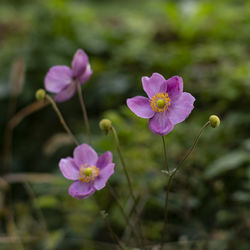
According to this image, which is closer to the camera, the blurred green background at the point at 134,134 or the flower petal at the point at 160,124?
the flower petal at the point at 160,124

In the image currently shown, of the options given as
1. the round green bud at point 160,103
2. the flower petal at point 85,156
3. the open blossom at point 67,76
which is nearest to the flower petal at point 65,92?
the open blossom at point 67,76

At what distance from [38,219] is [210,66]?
4.78 feet

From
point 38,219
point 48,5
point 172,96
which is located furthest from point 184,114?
point 48,5

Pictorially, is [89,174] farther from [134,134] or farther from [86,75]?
[134,134]

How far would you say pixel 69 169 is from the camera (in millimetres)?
966

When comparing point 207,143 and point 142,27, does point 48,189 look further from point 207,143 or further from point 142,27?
point 142,27

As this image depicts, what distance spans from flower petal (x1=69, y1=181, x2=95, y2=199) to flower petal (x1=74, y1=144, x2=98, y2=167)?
0.06 metres

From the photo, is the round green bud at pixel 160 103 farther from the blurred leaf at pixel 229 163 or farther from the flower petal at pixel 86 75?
the blurred leaf at pixel 229 163

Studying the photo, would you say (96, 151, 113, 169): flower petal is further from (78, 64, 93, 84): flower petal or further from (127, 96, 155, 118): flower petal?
(78, 64, 93, 84): flower petal

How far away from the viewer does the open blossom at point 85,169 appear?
93 centimetres

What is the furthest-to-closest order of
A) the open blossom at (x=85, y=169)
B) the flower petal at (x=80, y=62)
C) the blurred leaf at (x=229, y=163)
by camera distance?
1. the blurred leaf at (x=229, y=163)
2. the flower petal at (x=80, y=62)
3. the open blossom at (x=85, y=169)

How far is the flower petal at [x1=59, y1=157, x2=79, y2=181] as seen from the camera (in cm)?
94

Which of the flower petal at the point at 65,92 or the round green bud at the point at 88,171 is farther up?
the flower petal at the point at 65,92

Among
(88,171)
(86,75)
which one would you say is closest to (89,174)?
(88,171)
